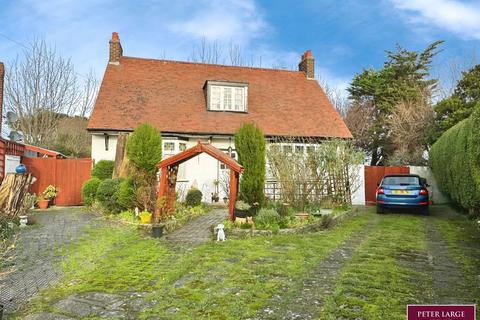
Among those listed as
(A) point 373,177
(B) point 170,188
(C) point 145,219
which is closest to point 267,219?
(B) point 170,188

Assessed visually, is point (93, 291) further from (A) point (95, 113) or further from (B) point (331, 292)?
(A) point (95, 113)

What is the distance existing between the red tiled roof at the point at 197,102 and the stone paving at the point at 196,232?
6.24 m

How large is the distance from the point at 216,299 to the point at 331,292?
153cm

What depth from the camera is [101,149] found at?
16281 mm

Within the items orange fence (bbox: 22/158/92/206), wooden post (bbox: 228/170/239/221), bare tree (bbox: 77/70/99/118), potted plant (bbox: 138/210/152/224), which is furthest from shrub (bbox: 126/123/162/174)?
bare tree (bbox: 77/70/99/118)

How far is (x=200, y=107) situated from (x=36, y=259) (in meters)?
12.9

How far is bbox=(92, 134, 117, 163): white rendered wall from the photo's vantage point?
16266mm

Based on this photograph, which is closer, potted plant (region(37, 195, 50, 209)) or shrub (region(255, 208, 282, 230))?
shrub (region(255, 208, 282, 230))

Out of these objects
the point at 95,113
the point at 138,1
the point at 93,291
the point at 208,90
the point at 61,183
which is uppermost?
the point at 138,1

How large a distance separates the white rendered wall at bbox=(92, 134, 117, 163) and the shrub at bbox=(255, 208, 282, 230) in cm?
940

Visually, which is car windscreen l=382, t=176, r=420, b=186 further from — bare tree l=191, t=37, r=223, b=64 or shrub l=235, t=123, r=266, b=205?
bare tree l=191, t=37, r=223, b=64

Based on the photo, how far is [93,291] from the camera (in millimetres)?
4832

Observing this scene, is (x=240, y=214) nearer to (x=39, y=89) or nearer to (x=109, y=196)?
(x=109, y=196)

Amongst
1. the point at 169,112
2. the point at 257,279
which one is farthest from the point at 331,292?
the point at 169,112
